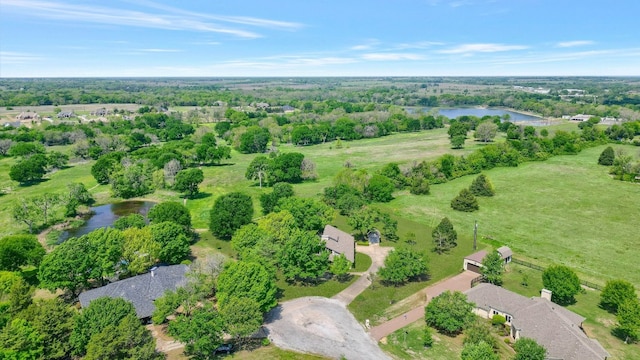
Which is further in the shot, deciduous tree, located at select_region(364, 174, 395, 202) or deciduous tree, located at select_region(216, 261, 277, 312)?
deciduous tree, located at select_region(364, 174, 395, 202)

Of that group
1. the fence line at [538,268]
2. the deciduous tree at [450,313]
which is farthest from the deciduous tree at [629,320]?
the deciduous tree at [450,313]

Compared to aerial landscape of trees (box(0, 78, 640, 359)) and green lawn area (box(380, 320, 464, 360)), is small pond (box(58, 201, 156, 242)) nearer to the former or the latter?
aerial landscape of trees (box(0, 78, 640, 359))

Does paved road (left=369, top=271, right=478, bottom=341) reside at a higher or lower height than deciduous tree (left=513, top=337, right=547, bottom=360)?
lower

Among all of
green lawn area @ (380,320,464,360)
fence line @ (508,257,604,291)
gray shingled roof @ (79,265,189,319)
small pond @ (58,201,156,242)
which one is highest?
gray shingled roof @ (79,265,189,319)

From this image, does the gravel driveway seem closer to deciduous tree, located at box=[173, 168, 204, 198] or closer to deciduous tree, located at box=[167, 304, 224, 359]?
deciduous tree, located at box=[167, 304, 224, 359]

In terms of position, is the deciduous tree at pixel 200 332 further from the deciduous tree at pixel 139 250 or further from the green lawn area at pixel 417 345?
the green lawn area at pixel 417 345

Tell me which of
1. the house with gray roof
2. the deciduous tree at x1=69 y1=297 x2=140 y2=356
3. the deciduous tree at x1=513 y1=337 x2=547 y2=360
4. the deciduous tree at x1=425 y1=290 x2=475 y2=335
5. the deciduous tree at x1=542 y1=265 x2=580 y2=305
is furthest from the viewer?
the deciduous tree at x1=542 y1=265 x2=580 y2=305

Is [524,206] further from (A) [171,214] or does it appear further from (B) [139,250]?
(B) [139,250]

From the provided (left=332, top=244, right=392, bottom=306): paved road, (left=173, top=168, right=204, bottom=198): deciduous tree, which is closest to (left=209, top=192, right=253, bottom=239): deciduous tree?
(left=332, top=244, right=392, bottom=306): paved road

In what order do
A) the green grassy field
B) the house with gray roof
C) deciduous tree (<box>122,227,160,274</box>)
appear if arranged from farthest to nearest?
1. the green grassy field
2. deciduous tree (<box>122,227,160,274</box>)
3. the house with gray roof
